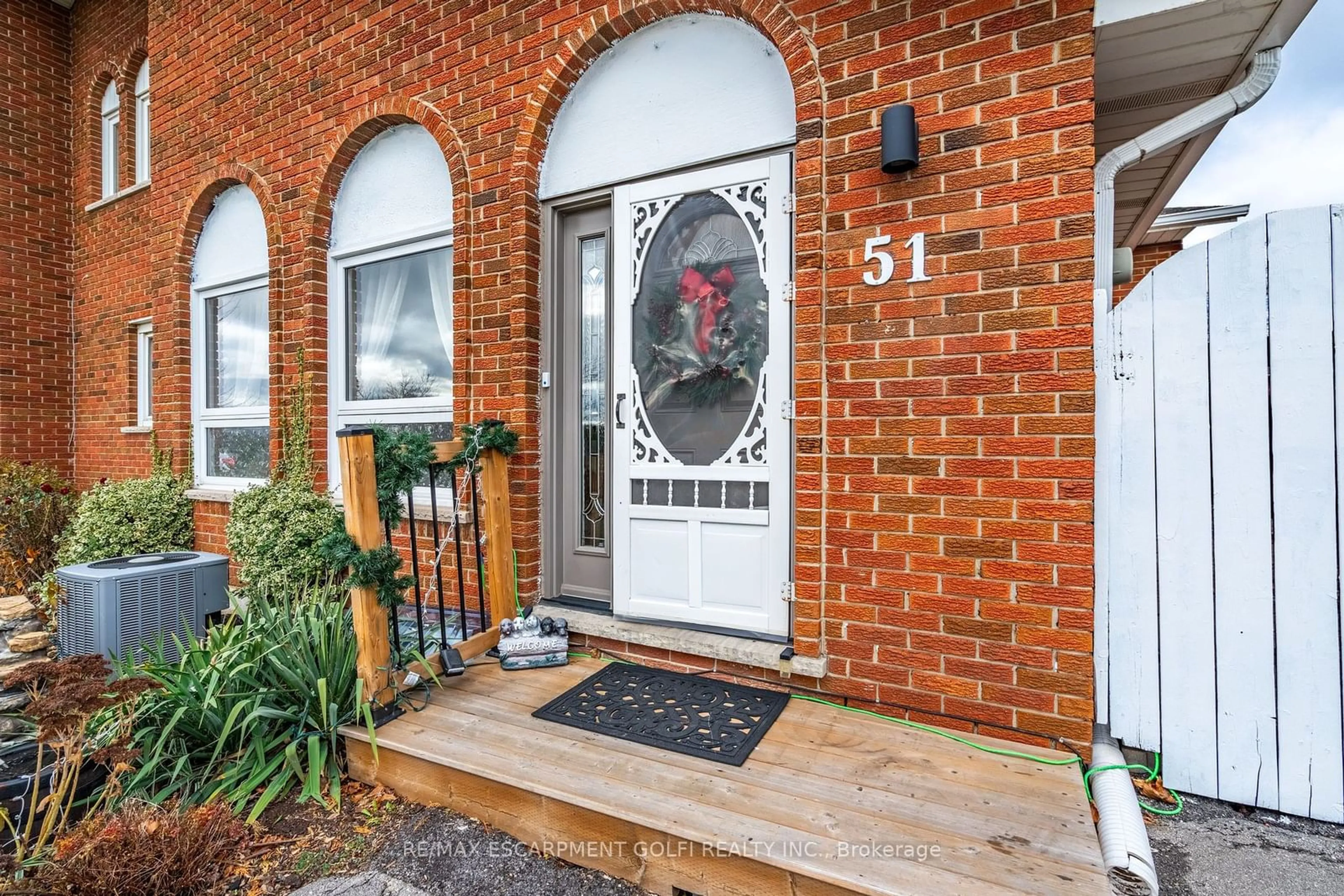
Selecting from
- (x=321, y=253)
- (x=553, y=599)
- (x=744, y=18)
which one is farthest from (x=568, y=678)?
(x=321, y=253)

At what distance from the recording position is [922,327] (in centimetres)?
232

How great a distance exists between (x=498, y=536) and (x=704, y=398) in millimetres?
1157

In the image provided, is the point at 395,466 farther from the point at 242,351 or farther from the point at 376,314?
the point at 242,351

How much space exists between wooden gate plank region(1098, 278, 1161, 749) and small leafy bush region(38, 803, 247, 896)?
2.85m

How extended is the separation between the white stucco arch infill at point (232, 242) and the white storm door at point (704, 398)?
119 inches

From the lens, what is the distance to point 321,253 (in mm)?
4121

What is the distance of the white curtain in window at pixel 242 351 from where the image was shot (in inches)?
185

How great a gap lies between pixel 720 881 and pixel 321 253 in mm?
4139

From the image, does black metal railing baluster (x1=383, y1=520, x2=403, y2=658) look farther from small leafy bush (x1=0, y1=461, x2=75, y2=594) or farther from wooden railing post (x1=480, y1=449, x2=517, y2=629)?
small leafy bush (x1=0, y1=461, x2=75, y2=594)

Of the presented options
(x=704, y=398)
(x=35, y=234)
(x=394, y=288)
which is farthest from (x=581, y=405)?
(x=35, y=234)

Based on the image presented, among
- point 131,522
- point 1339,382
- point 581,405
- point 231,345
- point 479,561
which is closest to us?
point 1339,382

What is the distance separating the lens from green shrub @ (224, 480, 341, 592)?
3.75 m

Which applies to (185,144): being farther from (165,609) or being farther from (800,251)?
(800,251)

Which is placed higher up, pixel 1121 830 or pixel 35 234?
pixel 35 234
